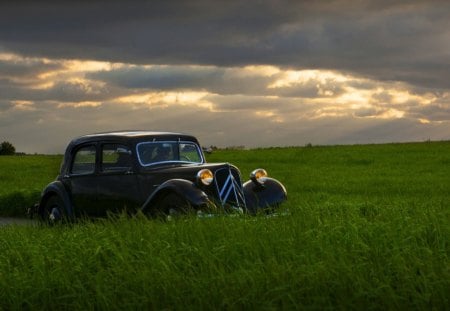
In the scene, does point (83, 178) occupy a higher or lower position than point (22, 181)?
higher

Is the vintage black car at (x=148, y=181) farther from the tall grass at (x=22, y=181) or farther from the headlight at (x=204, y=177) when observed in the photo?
the tall grass at (x=22, y=181)

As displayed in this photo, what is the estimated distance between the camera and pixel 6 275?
332 inches

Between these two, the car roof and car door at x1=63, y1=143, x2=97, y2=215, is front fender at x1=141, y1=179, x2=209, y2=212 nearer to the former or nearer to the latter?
the car roof

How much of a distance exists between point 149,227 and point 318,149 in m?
39.7

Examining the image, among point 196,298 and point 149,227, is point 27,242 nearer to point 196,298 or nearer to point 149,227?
point 149,227

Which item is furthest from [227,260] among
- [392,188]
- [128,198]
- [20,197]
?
[392,188]

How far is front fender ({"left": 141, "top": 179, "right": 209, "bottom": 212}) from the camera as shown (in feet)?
37.0

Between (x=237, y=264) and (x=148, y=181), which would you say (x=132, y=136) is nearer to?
(x=148, y=181)

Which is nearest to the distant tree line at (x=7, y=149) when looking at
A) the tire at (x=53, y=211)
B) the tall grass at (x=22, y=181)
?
the tall grass at (x=22, y=181)

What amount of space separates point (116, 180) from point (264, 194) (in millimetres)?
2618

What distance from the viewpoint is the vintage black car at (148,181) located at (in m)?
11.7

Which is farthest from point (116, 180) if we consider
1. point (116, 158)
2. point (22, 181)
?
point (22, 181)

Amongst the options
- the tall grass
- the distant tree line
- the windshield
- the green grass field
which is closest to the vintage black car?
the windshield

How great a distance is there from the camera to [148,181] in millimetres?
12320
